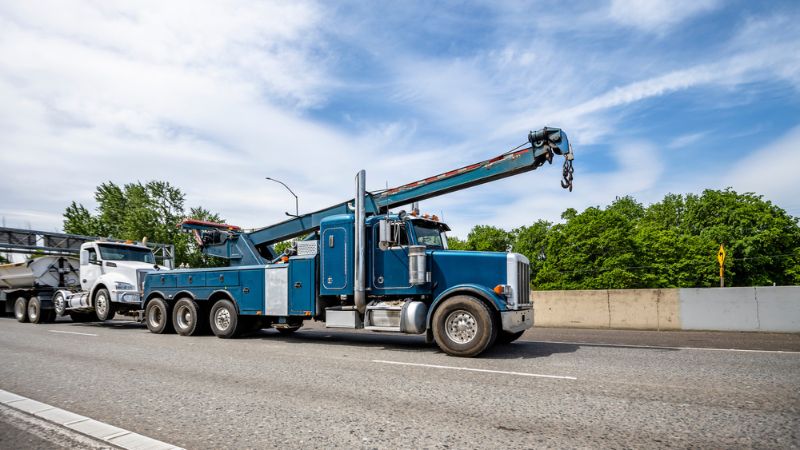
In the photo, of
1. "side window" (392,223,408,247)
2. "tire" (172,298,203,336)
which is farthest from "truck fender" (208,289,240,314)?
"side window" (392,223,408,247)

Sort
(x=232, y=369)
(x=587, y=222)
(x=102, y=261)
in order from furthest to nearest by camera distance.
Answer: (x=587, y=222) < (x=102, y=261) < (x=232, y=369)

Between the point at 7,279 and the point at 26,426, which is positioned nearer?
the point at 26,426

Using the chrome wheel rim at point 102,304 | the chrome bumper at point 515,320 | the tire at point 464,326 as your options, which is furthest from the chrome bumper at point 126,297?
the chrome bumper at point 515,320

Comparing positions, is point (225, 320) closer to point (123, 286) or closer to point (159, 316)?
point (159, 316)

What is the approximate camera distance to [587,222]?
5747 centimetres

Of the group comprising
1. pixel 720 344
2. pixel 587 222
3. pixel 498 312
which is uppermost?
pixel 587 222

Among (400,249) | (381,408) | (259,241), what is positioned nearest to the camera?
(381,408)

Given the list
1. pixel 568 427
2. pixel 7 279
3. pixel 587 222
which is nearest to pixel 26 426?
pixel 568 427

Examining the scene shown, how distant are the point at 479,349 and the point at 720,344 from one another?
19.5 ft

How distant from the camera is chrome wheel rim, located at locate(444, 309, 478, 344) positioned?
8.16 meters

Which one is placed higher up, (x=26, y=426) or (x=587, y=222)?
(x=587, y=222)

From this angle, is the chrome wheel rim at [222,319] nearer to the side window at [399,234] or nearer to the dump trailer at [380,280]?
the dump trailer at [380,280]

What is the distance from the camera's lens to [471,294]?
27.6ft

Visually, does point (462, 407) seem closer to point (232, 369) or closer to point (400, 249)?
point (232, 369)
